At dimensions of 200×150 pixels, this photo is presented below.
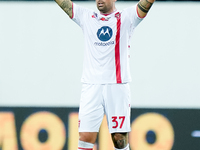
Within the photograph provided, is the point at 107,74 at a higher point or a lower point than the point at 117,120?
higher

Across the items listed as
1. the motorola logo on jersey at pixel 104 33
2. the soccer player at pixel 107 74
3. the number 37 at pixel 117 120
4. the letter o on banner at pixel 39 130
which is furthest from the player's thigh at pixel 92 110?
the letter o on banner at pixel 39 130

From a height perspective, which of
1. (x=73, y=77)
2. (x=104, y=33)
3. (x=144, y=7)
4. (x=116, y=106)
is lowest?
(x=116, y=106)

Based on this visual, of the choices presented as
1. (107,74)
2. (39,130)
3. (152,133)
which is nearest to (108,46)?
(107,74)

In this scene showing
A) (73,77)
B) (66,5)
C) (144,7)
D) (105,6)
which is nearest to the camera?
(144,7)

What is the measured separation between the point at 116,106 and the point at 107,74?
322mm

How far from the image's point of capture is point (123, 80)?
15.4 feet

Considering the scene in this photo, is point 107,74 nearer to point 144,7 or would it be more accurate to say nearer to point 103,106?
point 103,106

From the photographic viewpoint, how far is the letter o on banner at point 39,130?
6160mm

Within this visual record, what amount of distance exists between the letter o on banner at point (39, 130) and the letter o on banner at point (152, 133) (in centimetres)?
92

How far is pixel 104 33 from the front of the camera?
184 inches

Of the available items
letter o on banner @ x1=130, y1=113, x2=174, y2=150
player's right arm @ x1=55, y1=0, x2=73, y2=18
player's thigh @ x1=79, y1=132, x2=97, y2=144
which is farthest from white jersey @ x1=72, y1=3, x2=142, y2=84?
letter o on banner @ x1=130, y1=113, x2=174, y2=150

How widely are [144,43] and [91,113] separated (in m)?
1.80

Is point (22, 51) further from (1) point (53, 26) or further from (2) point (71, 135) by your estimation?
(2) point (71, 135)

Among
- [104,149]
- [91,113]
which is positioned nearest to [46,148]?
[104,149]
